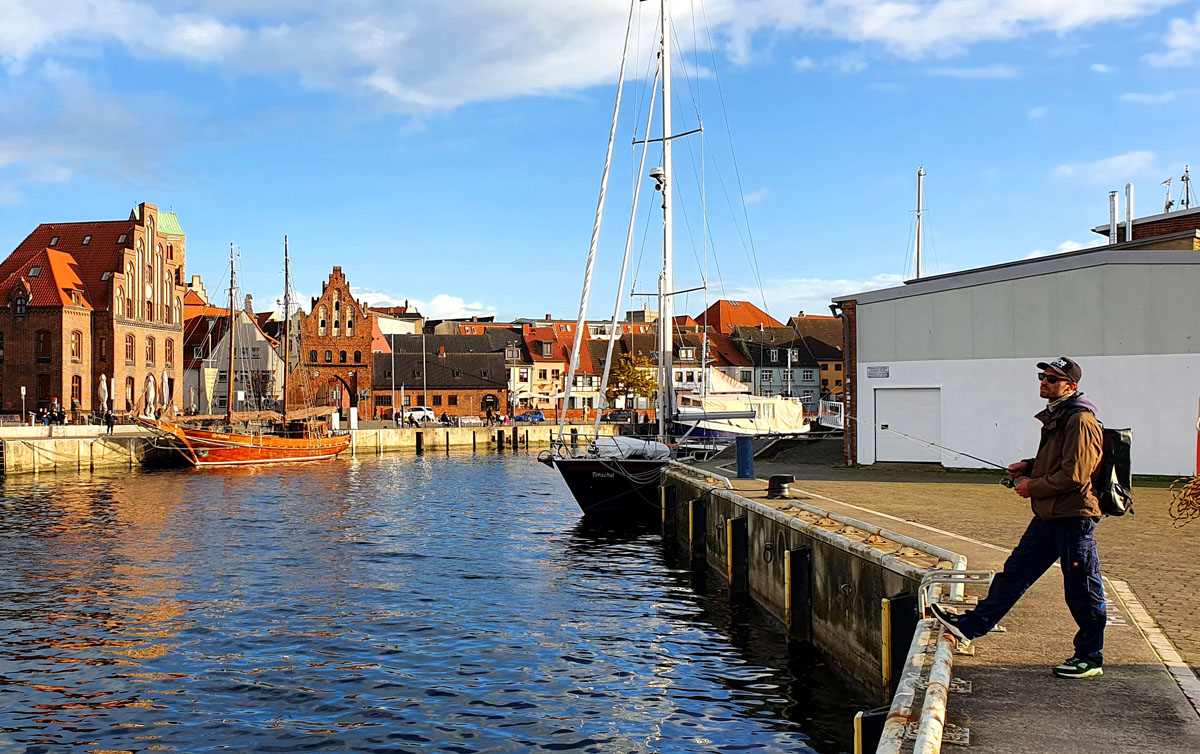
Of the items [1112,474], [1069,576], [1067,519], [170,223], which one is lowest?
[1069,576]

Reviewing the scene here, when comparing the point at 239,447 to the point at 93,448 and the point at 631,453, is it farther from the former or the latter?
the point at 631,453

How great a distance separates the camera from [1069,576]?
7.80m

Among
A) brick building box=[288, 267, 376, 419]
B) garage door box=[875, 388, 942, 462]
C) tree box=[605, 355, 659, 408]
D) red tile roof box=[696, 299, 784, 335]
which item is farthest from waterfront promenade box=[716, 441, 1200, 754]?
red tile roof box=[696, 299, 784, 335]

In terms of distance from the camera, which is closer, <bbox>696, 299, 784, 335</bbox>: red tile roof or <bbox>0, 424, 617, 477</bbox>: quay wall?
<bbox>0, 424, 617, 477</bbox>: quay wall

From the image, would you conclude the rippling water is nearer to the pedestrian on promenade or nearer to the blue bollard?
the blue bollard

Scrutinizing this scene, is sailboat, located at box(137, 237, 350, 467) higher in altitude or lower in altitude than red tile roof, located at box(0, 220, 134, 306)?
lower

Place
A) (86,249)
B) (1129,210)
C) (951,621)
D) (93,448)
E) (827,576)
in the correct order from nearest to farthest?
(951,621), (827,576), (1129,210), (93,448), (86,249)

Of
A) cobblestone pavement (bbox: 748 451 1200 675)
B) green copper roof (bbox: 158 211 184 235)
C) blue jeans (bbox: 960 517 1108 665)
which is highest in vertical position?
green copper roof (bbox: 158 211 184 235)

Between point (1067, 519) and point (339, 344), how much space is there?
9437 centimetres

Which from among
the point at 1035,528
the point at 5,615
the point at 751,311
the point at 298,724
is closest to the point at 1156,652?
the point at 1035,528

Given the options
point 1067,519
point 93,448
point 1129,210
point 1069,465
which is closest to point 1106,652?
point 1067,519

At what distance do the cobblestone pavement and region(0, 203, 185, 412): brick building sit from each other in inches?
2151

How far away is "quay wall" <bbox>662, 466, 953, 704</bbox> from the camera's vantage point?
37.6 feet

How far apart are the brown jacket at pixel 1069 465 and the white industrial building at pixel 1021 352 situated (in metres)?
19.5
